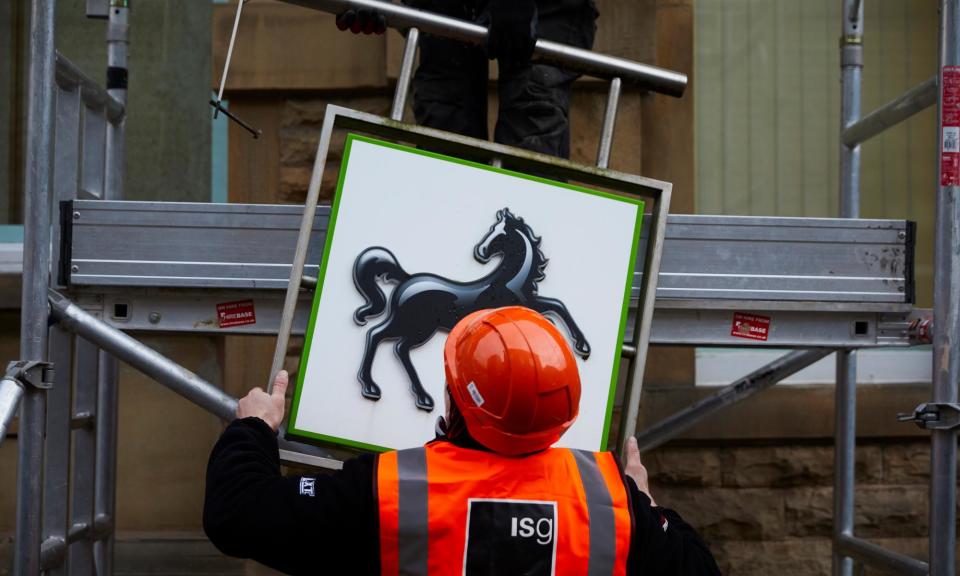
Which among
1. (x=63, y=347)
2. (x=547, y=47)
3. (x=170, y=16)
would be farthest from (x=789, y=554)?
(x=170, y=16)

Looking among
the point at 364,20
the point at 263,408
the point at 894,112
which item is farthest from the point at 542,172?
the point at 894,112

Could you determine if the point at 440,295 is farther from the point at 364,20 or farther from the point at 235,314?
the point at 364,20

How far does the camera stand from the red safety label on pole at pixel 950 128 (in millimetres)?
3105

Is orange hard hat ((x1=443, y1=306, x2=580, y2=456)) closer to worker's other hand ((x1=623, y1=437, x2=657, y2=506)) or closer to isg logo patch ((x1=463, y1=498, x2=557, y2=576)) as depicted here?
isg logo patch ((x1=463, y1=498, x2=557, y2=576))

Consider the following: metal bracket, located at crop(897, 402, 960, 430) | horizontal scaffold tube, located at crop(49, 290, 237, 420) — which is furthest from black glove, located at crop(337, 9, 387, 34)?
metal bracket, located at crop(897, 402, 960, 430)

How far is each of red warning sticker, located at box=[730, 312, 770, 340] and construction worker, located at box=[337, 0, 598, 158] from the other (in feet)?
2.34

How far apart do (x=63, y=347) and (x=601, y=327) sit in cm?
161

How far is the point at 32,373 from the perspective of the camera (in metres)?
2.95

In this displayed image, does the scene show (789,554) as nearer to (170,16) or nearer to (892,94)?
(892,94)

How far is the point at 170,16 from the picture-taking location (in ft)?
18.3

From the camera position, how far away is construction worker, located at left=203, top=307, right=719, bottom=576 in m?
1.99

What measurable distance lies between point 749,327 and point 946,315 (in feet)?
1.72

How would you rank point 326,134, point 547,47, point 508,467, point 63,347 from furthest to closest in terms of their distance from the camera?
point 63,347
point 547,47
point 326,134
point 508,467

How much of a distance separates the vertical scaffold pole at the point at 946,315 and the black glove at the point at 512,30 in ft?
3.68
